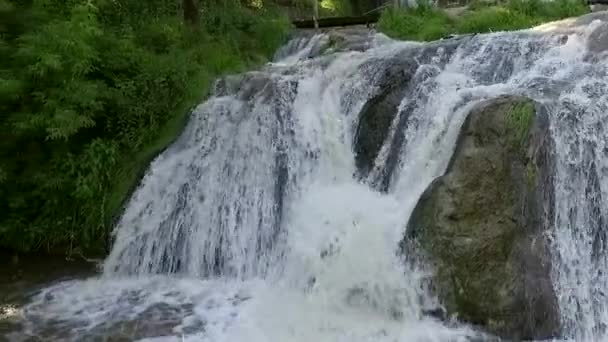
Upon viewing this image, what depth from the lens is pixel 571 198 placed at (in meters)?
5.67

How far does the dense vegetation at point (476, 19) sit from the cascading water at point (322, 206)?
2.88 m

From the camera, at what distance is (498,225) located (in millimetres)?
5512

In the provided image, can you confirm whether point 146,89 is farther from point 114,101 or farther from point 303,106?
point 303,106

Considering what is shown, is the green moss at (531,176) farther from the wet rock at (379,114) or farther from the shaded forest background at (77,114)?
the shaded forest background at (77,114)

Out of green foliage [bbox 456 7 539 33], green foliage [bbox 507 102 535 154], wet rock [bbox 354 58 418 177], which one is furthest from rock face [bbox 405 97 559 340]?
green foliage [bbox 456 7 539 33]

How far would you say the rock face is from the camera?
209 inches

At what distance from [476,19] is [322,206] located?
6.32 meters

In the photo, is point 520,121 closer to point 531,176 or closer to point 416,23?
point 531,176

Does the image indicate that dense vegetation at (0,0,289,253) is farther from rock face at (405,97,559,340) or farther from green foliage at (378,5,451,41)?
green foliage at (378,5,451,41)

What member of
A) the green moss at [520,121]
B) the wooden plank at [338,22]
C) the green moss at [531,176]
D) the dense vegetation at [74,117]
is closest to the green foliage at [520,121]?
the green moss at [520,121]

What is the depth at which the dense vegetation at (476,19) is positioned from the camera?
11.3 m

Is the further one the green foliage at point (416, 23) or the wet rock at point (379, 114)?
the green foliage at point (416, 23)

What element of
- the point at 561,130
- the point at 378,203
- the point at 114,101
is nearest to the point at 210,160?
the point at 114,101

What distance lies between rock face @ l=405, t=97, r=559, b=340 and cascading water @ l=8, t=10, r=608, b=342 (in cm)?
17
